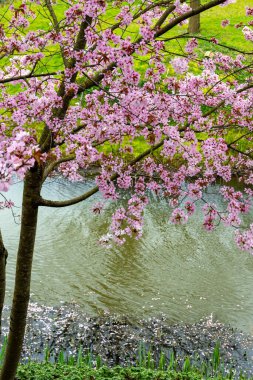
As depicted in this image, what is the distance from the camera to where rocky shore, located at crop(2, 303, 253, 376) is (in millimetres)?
7273

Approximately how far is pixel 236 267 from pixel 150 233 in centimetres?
251

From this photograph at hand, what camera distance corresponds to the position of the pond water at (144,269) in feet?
29.1

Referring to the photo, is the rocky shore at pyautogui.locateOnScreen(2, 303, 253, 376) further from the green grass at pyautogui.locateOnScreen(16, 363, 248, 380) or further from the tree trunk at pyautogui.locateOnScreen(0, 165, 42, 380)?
the tree trunk at pyautogui.locateOnScreen(0, 165, 42, 380)

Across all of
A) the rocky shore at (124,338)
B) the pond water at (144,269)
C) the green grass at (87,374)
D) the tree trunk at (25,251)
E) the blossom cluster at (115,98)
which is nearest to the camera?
the blossom cluster at (115,98)

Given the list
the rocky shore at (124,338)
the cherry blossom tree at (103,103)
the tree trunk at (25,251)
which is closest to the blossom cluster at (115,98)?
the cherry blossom tree at (103,103)

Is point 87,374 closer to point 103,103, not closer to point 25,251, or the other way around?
point 25,251

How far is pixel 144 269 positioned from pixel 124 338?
109 inches

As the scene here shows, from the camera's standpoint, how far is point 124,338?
7691 millimetres

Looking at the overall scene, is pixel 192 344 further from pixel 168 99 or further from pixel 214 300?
pixel 168 99

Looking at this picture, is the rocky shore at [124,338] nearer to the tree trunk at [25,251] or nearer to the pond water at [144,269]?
the pond water at [144,269]

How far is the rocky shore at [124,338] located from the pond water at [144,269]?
30 centimetres

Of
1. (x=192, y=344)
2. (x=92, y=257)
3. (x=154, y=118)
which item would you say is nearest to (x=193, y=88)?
(x=154, y=118)

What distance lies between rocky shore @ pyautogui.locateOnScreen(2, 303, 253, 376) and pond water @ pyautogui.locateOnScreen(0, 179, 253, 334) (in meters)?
0.30

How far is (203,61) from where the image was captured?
5293 mm
